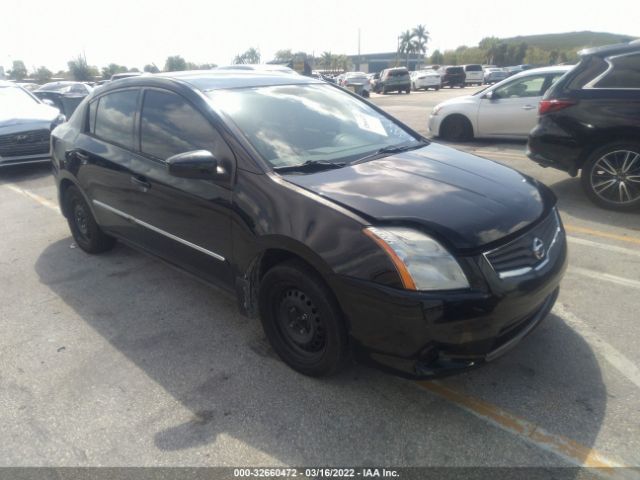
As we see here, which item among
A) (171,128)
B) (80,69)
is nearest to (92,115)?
(171,128)

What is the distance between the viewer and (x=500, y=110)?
32.4ft

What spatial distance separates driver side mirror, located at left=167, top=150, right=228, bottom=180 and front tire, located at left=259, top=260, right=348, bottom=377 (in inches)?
29.0

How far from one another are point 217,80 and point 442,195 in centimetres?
194

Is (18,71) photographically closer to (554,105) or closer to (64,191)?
(64,191)

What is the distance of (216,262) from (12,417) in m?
1.41

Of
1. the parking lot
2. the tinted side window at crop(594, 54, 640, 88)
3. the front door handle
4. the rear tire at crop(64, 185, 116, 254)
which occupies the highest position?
the tinted side window at crop(594, 54, 640, 88)

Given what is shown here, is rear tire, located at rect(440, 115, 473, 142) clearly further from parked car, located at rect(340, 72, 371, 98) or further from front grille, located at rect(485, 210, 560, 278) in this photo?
parked car, located at rect(340, 72, 371, 98)

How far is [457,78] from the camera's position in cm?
3862

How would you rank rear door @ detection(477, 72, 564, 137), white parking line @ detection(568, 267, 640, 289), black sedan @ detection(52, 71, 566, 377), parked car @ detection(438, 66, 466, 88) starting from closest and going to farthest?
1. black sedan @ detection(52, 71, 566, 377)
2. white parking line @ detection(568, 267, 640, 289)
3. rear door @ detection(477, 72, 564, 137)
4. parked car @ detection(438, 66, 466, 88)

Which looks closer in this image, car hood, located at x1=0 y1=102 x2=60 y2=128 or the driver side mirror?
the driver side mirror

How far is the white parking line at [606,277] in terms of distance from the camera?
3.86 m

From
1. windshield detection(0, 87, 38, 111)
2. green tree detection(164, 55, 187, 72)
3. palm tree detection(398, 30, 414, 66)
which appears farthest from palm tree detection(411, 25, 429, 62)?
windshield detection(0, 87, 38, 111)

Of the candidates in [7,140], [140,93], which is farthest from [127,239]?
[7,140]

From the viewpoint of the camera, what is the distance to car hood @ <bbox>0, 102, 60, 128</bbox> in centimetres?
902
